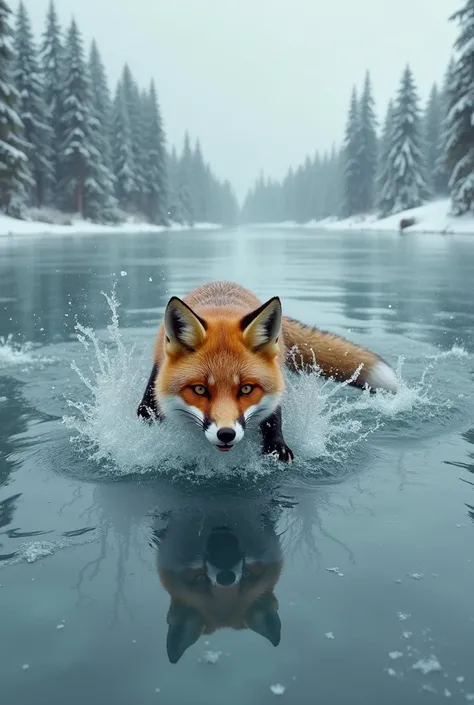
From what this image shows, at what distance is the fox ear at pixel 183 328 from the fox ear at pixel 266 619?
176 cm

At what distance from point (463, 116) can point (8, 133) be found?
27.1 m

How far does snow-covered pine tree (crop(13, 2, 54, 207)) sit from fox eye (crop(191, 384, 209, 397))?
46.1 meters

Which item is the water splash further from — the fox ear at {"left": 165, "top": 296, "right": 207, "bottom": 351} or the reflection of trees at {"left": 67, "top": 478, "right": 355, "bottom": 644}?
the fox ear at {"left": 165, "top": 296, "right": 207, "bottom": 351}

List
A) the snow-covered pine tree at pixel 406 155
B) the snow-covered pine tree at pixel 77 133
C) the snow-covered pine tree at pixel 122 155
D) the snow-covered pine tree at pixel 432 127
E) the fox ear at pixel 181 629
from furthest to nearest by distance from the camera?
the snow-covered pine tree at pixel 432 127
the snow-covered pine tree at pixel 122 155
the snow-covered pine tree at pixel 406 155
the snow-covered pine tree at pixel 77 133
the fox ear at pixel 181 629

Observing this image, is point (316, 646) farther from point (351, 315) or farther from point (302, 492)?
point (351, 315)

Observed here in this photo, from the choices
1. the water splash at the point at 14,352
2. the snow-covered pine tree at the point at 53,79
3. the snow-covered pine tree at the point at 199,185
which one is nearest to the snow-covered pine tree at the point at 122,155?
the snow-covered pine tree at the point at 53,79

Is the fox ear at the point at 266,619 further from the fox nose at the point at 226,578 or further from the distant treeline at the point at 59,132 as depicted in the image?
the distant treeline at the point at 59,132

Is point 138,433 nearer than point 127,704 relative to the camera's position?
No

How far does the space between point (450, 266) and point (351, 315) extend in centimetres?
954

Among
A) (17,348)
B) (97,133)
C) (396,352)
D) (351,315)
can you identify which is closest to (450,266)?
(351,315)

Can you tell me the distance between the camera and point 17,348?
8203mm

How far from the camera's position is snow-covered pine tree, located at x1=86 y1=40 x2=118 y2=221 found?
166 ft

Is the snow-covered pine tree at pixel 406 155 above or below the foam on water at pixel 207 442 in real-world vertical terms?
above

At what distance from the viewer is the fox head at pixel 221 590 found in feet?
8.32
